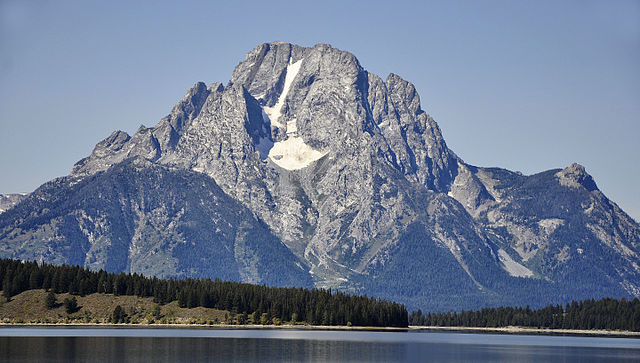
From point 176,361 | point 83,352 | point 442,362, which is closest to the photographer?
point 176,361

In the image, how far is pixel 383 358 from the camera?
198m

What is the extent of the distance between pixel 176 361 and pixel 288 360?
24.8 m

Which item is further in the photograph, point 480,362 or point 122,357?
point 480,362

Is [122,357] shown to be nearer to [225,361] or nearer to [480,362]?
[225,361]

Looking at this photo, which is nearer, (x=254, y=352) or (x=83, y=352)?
(x=83, y=352)

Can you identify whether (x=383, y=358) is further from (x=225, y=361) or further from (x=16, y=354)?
(x=16, y=354)

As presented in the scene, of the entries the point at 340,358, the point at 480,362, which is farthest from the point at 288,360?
the point at 480,362

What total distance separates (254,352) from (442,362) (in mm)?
41501

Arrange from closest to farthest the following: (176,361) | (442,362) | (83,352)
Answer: (176,361) < (83,352) < (442,362)

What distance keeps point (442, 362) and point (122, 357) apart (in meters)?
69.0

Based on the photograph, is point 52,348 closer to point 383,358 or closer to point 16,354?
point 16,354

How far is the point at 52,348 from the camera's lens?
18862 cm

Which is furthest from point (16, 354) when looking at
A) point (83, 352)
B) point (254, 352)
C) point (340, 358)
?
point (340, 358)

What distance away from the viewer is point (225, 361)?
17350 centimetres
